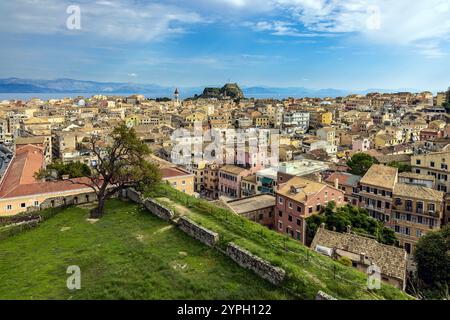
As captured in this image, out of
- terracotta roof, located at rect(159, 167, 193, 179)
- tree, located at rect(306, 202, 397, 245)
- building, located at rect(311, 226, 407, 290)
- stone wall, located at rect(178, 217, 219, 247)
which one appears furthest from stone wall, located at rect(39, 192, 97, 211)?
tree, located at rect(306, 202, 397, 245)

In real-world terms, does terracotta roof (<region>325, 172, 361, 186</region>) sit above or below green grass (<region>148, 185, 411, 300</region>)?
below

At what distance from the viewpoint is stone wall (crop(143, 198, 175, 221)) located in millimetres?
19984

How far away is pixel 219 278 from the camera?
1352 cm

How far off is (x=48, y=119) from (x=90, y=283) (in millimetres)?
103287

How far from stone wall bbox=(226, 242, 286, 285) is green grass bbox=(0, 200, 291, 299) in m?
0.24

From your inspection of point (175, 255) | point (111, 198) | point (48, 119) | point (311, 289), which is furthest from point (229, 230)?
point (48, 119)

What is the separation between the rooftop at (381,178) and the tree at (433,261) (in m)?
10.2

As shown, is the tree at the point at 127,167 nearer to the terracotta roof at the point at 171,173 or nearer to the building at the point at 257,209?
the building at the point at 257,209

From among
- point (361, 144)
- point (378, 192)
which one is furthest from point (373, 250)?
point (361, 144)

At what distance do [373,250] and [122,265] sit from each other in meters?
16.4

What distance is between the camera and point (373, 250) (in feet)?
79.9

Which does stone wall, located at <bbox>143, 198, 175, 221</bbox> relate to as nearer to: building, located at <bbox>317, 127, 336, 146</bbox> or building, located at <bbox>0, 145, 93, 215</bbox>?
building, located at <bbox>0, 145, 93, 215</bbox>

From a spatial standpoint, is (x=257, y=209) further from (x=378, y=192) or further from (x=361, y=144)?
(x=361, y=144)

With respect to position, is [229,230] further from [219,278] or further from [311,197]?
[311,197]
